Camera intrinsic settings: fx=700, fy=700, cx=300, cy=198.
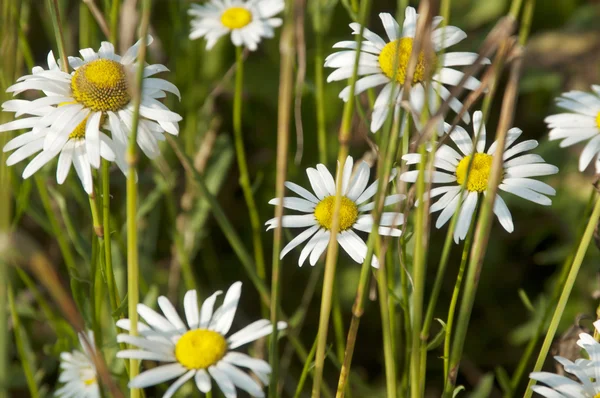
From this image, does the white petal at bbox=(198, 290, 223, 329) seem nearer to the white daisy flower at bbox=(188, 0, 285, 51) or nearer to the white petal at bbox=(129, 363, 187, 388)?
the white petal at bbox=(129, 363, 187, 388)

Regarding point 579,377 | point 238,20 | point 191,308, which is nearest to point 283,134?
point 191,308

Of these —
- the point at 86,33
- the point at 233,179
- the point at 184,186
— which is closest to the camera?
the point at 86,33

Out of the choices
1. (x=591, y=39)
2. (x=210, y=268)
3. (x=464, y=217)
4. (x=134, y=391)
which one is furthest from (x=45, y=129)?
(x=591, y=39)

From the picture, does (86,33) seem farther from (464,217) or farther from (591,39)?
(591,39)

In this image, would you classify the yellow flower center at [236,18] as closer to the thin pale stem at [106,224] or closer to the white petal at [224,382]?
the thin pale stem at [106,224]

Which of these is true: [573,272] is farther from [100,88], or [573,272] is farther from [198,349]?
[100,88]

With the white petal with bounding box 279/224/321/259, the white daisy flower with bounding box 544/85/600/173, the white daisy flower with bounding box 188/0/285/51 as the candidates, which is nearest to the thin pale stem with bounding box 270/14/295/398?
the white petal with bounding box 279/224/321/259
